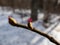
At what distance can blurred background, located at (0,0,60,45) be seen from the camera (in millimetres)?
3330

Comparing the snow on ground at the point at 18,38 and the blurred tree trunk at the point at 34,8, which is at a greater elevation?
the blurred tree trunk at the point at 34,8

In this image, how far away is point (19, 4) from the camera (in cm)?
643

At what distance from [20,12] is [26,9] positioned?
0.32 metres

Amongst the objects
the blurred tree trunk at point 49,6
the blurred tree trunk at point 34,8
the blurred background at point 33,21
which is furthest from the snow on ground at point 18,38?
the blurred tree trunk at point 49,6

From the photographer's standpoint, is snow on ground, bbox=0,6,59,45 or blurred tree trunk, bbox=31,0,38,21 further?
blurred tree trunk, bbox=31,0,38,21

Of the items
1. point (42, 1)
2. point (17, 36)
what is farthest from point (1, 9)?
point (17, 36)

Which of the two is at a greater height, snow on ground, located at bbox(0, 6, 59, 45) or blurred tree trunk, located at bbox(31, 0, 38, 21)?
blurred tree trunk, located at bbox(31, 0, 38, 21)

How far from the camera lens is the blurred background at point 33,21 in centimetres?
333

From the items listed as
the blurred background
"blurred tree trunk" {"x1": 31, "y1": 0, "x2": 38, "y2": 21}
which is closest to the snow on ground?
the blurred background

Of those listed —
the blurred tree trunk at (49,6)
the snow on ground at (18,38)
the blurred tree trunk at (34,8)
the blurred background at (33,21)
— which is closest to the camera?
the snow on ground at (18,38)

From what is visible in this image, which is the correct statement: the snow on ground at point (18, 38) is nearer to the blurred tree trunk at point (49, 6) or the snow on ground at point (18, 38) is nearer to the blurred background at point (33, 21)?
the blurred background at point (33, 21)

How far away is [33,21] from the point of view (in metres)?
4.95

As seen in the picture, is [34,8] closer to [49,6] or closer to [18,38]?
[49,6]

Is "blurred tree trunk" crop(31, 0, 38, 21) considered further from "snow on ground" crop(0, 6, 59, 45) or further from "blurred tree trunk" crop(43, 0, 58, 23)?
"snow on ground" crop(0, 6, 59, 45)
